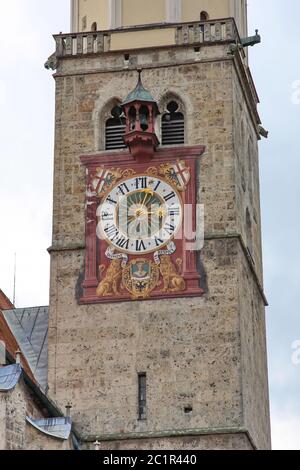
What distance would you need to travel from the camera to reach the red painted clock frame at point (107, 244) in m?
47.9

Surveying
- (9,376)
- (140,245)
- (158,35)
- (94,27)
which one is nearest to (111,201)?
(140,245)

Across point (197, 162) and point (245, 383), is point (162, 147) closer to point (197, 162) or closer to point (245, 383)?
point (197, 162)

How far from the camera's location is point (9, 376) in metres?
42.3

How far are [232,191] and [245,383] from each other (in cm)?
453

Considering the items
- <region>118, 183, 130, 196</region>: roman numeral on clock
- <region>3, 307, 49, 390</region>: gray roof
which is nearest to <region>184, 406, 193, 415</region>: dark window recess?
<region>3, 307, 49, 390</region>: gray roof

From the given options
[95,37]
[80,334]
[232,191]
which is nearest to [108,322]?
[80,334]

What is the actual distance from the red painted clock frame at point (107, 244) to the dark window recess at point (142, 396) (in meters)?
1.90

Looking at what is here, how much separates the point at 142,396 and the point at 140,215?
4.30 meters

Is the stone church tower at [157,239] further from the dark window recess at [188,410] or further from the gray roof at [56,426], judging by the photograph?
the gray roof at [56,426]

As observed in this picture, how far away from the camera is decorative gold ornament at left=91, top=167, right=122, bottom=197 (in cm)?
4909

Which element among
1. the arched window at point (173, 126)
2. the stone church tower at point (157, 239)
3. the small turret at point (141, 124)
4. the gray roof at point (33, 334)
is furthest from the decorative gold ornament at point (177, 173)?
the gray roof at point (33, 334)
